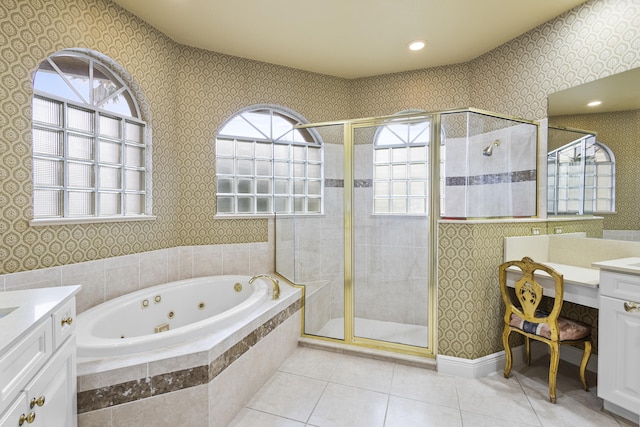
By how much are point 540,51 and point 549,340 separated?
2.22m

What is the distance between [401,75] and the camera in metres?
3.32

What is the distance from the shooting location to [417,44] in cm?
277

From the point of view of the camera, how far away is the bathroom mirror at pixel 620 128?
1.99 metres

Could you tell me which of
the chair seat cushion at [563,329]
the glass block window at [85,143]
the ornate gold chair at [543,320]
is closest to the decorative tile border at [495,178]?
the ornate gold chair at [543,320]

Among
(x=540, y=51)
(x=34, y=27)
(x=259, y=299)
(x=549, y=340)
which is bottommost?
(x=549, y=340)

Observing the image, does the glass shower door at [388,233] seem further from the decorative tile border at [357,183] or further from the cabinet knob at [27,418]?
the cabinet knob at [27,418]

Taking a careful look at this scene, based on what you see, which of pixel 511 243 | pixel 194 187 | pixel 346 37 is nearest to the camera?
pixel 511 243

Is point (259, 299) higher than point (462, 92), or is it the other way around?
point (462, 92)

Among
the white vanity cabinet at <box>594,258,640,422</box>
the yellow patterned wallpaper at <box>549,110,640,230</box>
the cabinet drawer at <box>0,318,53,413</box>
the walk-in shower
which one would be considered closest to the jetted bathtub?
the cabinet drawer at <box>0,318,53,413</box>

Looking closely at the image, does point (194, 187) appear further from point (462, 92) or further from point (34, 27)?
point (462, 92)

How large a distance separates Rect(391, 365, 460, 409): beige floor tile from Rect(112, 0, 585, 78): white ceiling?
2.69 m

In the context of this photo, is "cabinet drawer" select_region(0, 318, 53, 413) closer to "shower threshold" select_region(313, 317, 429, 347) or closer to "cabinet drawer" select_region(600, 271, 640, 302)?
"shower threshold" select_region(313, 317, 429, 347)

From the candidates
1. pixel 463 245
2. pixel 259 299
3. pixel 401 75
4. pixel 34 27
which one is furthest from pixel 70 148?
pixel 401 75

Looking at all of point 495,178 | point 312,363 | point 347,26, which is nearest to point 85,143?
point 347,26
